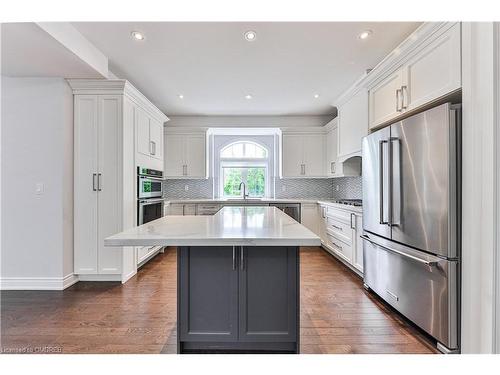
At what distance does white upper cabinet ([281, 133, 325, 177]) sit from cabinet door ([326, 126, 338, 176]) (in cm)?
15

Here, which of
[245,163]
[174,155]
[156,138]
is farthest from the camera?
[245,163]

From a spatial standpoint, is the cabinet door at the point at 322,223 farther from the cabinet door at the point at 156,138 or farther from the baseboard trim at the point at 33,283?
the baseboard trim at the point at 33,283

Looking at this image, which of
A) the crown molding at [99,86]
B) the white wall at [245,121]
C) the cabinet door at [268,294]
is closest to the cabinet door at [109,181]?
the crown molding at [99,86]

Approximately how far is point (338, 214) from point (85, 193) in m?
3.27

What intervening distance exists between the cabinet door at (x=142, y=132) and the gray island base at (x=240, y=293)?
2.40 meters

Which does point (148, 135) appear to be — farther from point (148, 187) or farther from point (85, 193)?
point (85, 193)

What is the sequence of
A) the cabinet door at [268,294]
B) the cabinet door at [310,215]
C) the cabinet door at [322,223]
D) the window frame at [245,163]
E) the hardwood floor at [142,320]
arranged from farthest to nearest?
1. the window frame at [245,163]
2. the cabinet door at [310,215]
3. the cabinet door at [322,223]
4. the hardwood floor at [142,320]
5. the cabinet door at [268,294]

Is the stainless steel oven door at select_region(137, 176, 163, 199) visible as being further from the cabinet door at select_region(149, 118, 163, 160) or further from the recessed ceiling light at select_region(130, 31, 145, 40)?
the recessed ceiling light at select_region(130, 31, 145, 40)

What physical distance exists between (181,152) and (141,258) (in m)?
2.27

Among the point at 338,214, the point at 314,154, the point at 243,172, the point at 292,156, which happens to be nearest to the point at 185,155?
the point at 243,172

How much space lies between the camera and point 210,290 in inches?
64.2

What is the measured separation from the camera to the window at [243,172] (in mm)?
5828

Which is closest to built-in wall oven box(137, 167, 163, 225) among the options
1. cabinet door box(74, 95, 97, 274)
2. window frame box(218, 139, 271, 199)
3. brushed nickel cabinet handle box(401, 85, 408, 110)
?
cabinet door box(74, 95, 97, 274)

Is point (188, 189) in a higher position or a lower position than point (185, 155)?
lower
